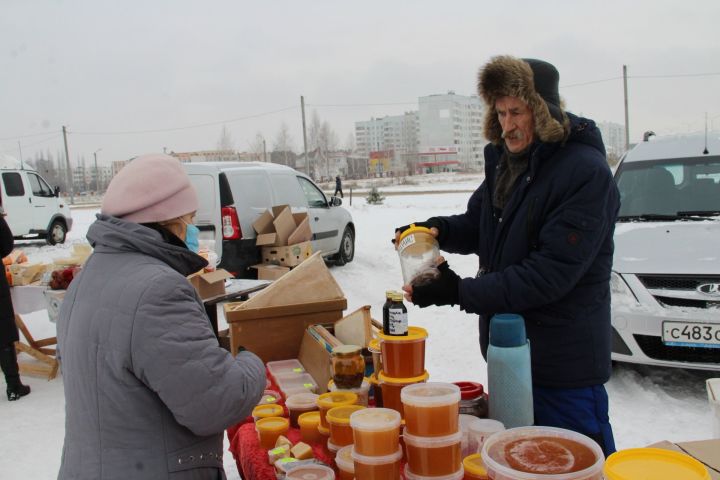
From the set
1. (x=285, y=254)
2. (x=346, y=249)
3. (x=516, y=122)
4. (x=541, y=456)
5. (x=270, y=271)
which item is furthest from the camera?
(x=346, y=249)

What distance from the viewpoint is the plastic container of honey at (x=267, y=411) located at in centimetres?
264

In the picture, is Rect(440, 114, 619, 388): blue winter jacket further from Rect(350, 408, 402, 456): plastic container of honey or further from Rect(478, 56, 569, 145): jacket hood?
Rect(350, 408, 402, 456): plastic container of honey

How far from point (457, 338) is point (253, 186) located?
14.4 feet

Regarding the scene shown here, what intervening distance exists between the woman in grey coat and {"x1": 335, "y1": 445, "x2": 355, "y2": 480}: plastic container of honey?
375 mm

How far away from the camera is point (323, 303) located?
11.5ft

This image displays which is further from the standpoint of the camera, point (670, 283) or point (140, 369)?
point (670, 283)

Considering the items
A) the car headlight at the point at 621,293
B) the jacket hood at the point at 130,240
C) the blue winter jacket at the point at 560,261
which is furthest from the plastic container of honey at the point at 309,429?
the car headlight at the point at 621,293

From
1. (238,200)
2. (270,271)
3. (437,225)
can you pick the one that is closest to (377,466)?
(437,225)

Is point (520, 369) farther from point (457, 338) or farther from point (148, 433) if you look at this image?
point (457, 338)

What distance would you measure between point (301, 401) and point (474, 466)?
1.07 meters

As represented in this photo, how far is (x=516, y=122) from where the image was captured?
234cm

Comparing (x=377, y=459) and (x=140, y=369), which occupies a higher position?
(x=140, y=369)

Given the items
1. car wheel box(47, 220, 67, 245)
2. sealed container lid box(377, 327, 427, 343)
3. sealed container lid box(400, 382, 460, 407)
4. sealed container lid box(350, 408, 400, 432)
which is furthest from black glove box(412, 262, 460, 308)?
car wheel box(47, 220, 67, 245)

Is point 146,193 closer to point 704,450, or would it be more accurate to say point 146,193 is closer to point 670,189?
point 704,450
